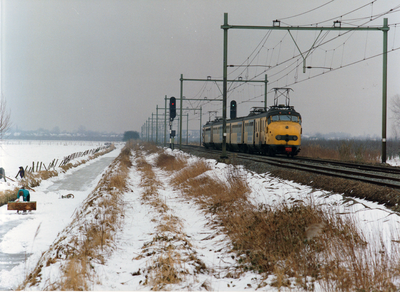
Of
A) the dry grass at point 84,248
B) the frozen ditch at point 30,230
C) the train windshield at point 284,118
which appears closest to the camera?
the dry grass at point 84,248

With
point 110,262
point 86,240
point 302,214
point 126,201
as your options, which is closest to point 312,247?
point 302,214

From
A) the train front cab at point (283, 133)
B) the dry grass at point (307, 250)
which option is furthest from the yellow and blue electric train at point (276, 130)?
the dry grass at point (307, 250)

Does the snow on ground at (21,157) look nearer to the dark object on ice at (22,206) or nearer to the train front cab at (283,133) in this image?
the dark object on ice at (22,206)

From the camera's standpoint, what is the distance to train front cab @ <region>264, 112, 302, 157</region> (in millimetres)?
24562

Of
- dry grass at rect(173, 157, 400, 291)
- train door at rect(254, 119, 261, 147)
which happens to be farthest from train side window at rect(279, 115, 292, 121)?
dry grass at rect(173, 157, 400, 291)

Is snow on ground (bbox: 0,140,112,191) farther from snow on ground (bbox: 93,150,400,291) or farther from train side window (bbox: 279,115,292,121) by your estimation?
train side window (bbox: 279,115,292,121)

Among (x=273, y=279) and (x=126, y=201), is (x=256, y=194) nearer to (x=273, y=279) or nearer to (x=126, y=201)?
(x=126, y=201)

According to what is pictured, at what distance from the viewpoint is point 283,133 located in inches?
966

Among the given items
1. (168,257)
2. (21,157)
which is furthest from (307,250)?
(21,157)

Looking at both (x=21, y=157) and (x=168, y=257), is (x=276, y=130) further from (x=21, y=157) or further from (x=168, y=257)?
(x=21, y=157)

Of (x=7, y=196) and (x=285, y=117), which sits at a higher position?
(x=285, y=117)

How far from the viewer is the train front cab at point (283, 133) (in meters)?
24.6

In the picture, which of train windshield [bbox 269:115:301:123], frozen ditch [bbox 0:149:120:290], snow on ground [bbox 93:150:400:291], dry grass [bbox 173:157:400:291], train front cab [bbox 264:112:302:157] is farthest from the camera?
train windshield [bbox 269:115:301:123]

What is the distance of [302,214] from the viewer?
299 inches
